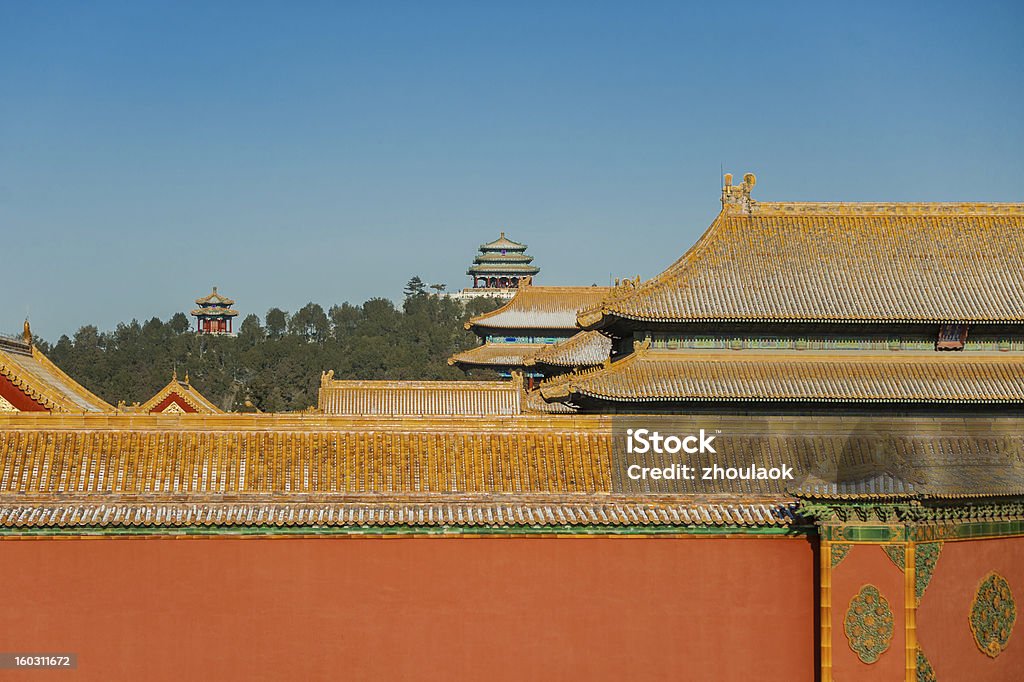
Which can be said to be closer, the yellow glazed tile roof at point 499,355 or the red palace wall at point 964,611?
the red palace wall at point 964,611

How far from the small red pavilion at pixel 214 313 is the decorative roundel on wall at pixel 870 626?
9517 cm

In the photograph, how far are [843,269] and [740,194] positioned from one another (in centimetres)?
275

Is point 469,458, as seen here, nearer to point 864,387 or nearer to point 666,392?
point 666,392

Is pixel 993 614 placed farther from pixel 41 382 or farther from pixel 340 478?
pixel 41 382

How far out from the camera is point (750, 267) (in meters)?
27.5

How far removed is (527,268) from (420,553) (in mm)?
101112

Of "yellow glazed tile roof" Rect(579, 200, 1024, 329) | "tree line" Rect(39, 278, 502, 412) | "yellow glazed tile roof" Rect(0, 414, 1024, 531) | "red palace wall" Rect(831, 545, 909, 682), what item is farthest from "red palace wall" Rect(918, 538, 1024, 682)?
"tree line" Rect(39, 278, 502, 412)

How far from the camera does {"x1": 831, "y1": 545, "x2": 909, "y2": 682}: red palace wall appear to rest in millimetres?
20000

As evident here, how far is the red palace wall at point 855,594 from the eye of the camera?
20000 mm

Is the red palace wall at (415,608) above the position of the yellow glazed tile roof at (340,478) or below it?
below

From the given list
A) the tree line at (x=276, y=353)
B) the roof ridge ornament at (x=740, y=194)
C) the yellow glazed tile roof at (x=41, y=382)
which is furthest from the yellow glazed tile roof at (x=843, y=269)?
the tree line at (x=276, y=353)

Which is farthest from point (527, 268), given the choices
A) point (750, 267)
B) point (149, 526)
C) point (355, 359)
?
point (149, 526)

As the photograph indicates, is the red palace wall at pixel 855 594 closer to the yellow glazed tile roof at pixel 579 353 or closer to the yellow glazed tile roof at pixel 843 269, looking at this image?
the yellow glazed tile roof at pixel 843 269

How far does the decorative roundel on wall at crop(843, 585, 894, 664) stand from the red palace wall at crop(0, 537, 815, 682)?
3.42 feet
